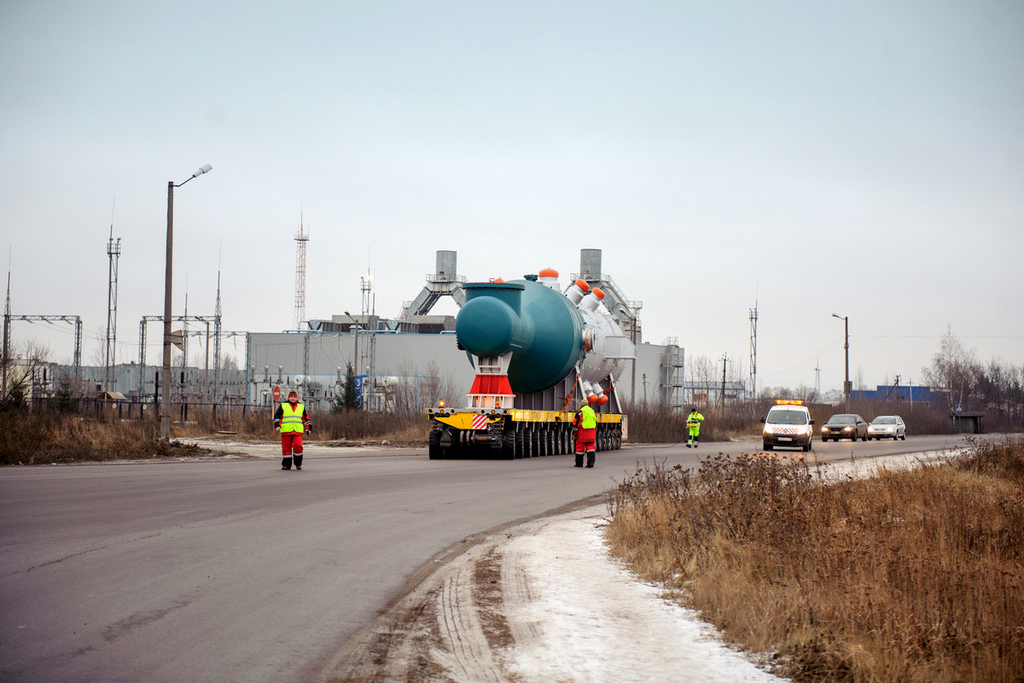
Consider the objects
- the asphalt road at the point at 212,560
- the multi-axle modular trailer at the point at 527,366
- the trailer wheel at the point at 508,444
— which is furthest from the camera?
the trailer wheel at the point at 508,444

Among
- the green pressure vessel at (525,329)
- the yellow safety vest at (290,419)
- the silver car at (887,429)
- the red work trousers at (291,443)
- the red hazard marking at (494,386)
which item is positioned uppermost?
the green pressure vessel at (525,329)

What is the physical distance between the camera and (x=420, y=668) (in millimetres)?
5809

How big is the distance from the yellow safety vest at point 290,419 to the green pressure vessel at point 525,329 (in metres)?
7.33

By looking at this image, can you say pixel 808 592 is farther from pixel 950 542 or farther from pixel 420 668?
A: pixel 950 542

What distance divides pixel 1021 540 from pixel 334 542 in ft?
24.1

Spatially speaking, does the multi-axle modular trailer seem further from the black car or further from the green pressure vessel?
the black car

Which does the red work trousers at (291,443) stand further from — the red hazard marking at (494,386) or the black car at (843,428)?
the black car at (843,428)

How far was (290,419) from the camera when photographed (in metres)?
21.2

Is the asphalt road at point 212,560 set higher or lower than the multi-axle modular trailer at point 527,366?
lower

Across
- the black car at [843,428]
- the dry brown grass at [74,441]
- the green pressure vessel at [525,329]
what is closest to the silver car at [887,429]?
the black car at [843,428]

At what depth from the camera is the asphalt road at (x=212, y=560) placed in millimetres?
5988

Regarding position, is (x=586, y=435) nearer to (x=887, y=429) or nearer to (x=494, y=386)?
(x=494, y=386)

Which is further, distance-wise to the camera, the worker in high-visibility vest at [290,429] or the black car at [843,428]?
the black car at [843,428]

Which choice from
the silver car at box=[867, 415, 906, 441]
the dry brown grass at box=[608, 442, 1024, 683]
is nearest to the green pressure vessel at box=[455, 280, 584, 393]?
the dry brown grass at box=[608, 442, 1024, 683]
